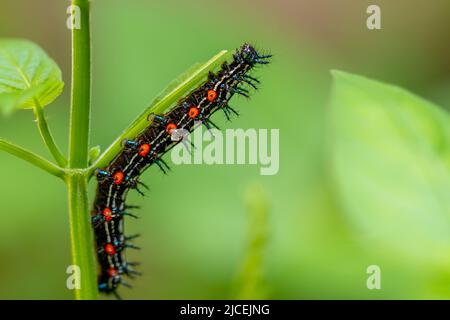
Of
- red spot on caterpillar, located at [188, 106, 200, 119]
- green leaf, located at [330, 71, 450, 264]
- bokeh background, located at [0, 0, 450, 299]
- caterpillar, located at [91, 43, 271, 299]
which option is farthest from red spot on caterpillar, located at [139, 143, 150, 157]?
green leaf, located at [330, 71, 450, 264]

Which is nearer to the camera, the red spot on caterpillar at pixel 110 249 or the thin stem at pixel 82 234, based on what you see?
the thin stem at pixel 82 234

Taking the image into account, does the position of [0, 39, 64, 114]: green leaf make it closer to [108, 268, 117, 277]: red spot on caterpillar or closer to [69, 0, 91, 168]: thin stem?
[69, 0, 91, 168]: thin stem

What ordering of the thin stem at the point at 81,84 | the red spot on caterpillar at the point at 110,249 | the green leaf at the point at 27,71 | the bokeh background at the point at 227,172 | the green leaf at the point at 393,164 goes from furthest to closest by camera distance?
1. the bokeh background at the point at 227,172
2. the red spot on caterpillar at the point at 110,249
3. the green leaf at the point at 393,164
4. the green leaf at the point at 27,71
5. the thin stem at the point at 81,84

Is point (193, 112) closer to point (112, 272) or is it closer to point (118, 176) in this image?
point (118, 176)

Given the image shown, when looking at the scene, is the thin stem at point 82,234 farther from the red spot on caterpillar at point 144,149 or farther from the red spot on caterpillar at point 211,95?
the red spot on caterpillar at point 211,95

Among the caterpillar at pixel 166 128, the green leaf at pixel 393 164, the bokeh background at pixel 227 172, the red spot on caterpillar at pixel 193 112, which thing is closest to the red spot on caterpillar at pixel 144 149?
the caterpillar at pixel 166 128
